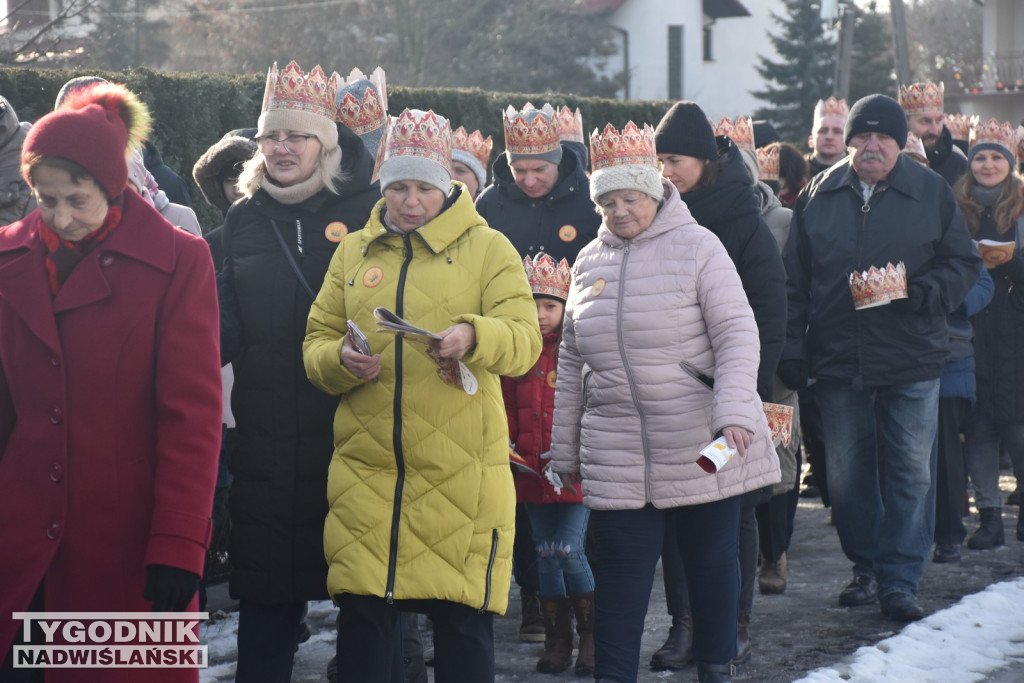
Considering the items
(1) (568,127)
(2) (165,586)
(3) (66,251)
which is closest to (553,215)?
(1) (568,127)

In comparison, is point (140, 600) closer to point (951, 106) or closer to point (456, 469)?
point (456, 469)

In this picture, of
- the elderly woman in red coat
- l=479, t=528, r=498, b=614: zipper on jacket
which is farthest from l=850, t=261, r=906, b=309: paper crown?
the elderly woman in red coat

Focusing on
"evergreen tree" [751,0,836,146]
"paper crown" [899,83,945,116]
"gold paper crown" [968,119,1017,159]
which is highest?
"evergreen tree" [751,0,836,146]

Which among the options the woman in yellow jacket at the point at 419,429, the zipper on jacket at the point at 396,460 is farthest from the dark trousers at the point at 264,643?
the zipper on jacket at the point at 396,460

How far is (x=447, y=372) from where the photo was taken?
4.31 metres

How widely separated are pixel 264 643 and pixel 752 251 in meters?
2.53

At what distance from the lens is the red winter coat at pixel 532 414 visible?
5.75 metres

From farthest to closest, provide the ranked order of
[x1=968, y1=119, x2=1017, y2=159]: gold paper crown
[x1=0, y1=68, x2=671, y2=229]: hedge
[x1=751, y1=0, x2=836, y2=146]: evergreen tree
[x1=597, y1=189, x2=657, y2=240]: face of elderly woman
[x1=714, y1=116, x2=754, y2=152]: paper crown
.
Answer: [x1=751, y1=0, x2=836, y2=146]: evergreen tree → [x1=968, y1=119, x2=1017, y2=159]: gold paper crown → [x1=714, y1=116, x2=754, y2=152]: paper crown → [x1=0, y1=68, x2=671, y2=229]: hedge → [x1=597, y1=189, x2=657, y2=240]: face of elderly woman

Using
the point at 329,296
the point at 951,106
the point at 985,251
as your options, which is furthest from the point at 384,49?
the point at 329,296

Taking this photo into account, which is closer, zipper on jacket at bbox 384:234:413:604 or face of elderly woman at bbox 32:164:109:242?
face of elderly woman at bbox 32:164:109:242

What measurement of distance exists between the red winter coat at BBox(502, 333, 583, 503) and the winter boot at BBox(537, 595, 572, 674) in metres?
0.46

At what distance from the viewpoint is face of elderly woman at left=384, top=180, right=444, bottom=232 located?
177 inches

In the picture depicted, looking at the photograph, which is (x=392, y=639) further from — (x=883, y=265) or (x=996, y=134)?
(x=996, y=134)

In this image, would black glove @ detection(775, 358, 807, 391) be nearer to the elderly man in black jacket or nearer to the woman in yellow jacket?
the elderly man in black jacket
